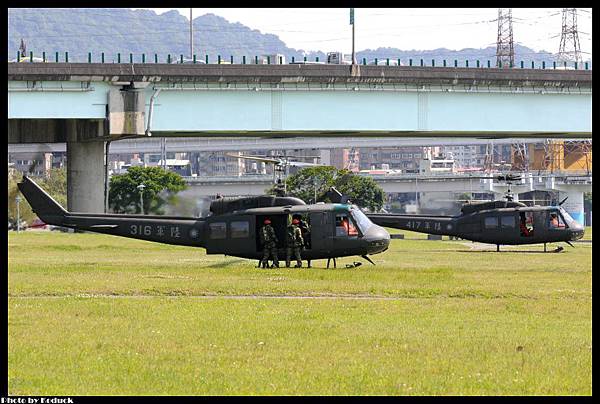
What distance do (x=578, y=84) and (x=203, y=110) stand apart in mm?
19094

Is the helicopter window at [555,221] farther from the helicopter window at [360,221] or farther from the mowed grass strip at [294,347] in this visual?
the mowed grass strip at [294,347]

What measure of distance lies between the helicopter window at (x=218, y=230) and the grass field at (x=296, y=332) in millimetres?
3070

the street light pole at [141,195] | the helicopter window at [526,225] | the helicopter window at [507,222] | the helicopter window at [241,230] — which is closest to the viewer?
the helicopter window at [241,230]

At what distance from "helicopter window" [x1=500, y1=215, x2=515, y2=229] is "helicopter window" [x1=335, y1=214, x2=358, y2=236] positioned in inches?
694

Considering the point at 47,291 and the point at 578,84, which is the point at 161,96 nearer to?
the point at 578,84

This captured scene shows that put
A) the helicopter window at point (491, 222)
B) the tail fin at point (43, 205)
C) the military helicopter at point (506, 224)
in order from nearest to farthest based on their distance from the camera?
1. the tail fin at point (43, 205)
2. the military helicopter at point (506, 224)
3. the helicopter window at point (491, 222)

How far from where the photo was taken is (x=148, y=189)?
4067 inches

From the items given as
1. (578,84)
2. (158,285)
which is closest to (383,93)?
(578,84)

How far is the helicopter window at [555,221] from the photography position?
54.3m

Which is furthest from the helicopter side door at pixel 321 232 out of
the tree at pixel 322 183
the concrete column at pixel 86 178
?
the tree at pixel 322 183

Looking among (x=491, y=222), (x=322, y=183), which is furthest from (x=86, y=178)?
(x=322, y=183)

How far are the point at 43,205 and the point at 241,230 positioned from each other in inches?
290

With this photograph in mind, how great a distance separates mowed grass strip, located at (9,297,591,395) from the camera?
16625 mm
